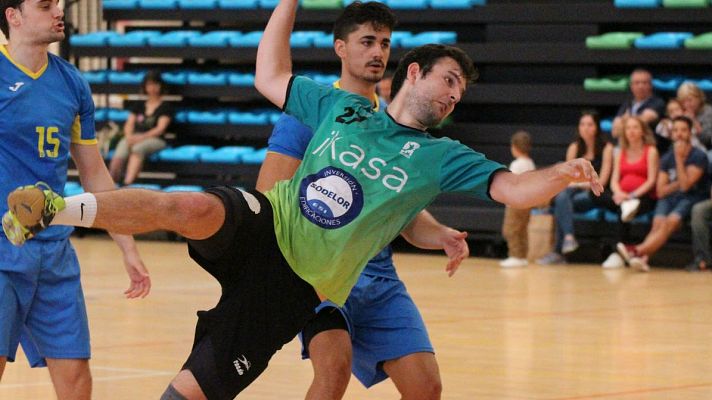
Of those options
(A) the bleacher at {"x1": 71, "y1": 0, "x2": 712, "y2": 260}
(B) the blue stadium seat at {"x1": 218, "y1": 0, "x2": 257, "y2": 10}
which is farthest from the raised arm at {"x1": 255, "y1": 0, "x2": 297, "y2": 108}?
(B) the blue stadium seat at {"x1": 218, "y1": 0, "x2": 257, "y2": 10}

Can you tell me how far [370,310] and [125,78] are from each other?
13.8 m

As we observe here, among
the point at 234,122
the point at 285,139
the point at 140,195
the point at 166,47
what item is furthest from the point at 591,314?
the point at 166,47

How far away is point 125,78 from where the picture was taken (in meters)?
18.8

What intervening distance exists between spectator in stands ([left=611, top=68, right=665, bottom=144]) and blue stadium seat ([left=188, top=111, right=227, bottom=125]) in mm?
5564

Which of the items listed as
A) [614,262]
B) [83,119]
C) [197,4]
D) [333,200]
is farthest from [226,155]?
[333,200]

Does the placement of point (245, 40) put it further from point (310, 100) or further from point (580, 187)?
point (310, 100)

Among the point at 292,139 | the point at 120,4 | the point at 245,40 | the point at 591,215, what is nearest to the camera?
the point at 292,139

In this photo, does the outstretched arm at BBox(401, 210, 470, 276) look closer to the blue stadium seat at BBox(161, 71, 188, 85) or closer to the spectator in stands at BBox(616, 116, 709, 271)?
the spectator in stands at BBox(616, 116, 709, 271)

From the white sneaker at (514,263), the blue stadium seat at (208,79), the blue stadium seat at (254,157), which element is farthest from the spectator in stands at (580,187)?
the blue stadium seat at (208,79)

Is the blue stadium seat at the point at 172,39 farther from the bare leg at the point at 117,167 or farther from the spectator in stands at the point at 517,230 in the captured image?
the spectator in stands at the point at 517,230

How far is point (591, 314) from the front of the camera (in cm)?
1051

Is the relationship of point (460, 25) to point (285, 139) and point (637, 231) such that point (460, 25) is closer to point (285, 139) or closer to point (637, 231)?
point (637, 231)

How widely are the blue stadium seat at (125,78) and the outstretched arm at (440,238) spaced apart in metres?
13.5

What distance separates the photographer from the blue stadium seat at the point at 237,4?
18.2 meters
